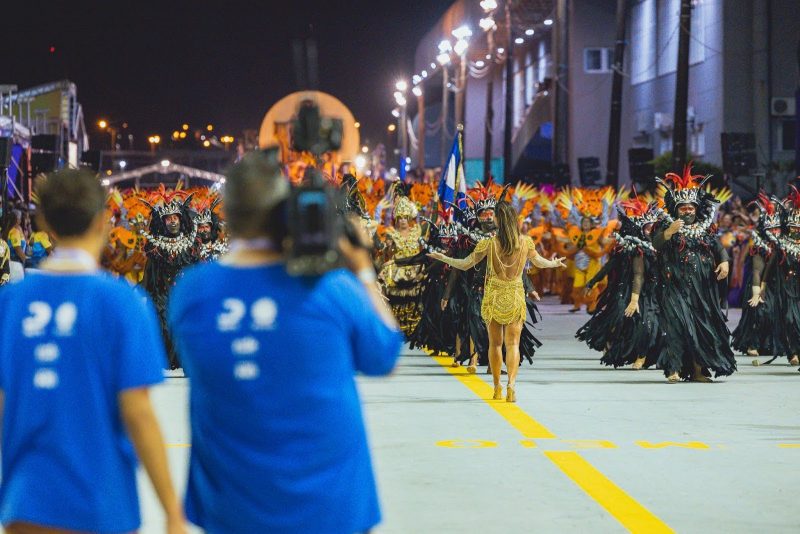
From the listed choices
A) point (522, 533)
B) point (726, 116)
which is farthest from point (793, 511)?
point (726, 116)

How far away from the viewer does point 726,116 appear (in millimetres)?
44969

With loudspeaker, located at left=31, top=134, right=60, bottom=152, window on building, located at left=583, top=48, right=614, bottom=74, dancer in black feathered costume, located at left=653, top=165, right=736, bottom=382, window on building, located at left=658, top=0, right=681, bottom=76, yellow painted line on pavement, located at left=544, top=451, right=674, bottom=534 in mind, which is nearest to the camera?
yellow painted line on pavement, located at left=544, top=451, right=674, bottom=534

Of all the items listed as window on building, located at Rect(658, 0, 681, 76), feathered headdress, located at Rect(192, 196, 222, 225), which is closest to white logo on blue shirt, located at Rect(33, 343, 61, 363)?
feathered headdress, located at Rect(192, 196, 222, 225)

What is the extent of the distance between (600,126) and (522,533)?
58.1 metres

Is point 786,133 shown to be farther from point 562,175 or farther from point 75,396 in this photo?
point 75,396

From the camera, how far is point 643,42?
184 feet

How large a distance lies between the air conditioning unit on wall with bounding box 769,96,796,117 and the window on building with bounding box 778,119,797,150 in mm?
694

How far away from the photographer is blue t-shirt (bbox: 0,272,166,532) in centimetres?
427

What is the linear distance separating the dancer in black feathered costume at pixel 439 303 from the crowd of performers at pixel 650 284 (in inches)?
0.8

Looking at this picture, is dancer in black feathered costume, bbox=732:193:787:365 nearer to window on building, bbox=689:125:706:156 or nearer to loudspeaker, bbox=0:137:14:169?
loudspeaker, bbox=0:137:14:169

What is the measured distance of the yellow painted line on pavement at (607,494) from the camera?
26.1 ft

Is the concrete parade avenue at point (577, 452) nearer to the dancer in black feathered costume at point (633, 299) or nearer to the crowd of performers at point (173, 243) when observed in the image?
the dancer in black feathered costume at point (633, 299)

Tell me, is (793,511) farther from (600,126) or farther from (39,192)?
(600,126)

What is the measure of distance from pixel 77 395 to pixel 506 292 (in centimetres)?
937
